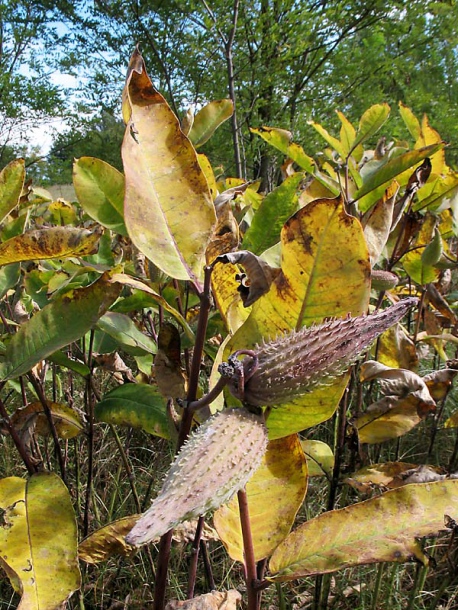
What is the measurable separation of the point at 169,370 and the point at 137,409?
0.18 m

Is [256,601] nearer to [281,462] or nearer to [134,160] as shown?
[281,462]

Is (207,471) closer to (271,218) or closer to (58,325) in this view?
(58,325)

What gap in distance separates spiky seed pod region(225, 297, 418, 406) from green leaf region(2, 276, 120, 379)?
0.25m

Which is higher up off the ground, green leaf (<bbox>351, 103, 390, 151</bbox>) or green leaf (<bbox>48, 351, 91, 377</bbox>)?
green leaf (<bbox>351, 103, 390, 151</bbox>)

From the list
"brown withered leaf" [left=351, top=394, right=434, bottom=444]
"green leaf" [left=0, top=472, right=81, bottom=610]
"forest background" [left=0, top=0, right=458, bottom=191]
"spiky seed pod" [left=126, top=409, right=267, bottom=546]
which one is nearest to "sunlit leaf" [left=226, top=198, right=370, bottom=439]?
"spiky seed pod" [left=126, top=409, right=267, bottom=546]

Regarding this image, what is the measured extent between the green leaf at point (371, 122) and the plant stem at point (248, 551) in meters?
0.78

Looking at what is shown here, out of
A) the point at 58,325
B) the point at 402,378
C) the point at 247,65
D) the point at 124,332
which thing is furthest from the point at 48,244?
the point at 247,65

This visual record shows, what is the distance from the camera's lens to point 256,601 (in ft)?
1.95

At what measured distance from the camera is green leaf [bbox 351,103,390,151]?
41.9 inches

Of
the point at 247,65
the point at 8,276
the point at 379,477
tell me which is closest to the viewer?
the point at 8,276

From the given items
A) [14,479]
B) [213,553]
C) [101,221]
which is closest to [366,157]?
[101,221]

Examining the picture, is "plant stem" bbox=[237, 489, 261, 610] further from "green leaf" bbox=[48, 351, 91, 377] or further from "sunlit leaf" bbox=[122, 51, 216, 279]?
"green leaf" bbox=[48, 351, 91, 377]

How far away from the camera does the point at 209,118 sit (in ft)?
3.07

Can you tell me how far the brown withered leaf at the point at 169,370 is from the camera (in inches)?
25.8
